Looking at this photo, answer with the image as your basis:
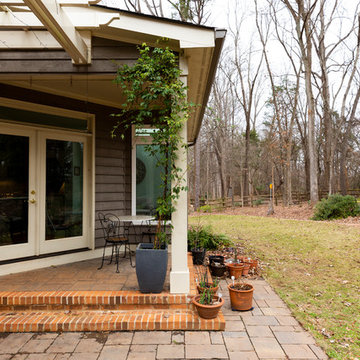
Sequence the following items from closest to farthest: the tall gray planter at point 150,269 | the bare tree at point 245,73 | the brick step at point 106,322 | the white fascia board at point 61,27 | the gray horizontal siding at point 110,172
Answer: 1. the white fascia board at point 61,27
2. the brick step at point 106,322
3. the tall gray planter at point 150,269
4. the gray horizontal siding at point 110,172
5. the bare tree at point 245,73

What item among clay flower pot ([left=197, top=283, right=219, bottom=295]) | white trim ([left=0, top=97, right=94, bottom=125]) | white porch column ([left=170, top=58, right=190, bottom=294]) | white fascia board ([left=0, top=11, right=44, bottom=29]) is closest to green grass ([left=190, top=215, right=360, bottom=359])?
clay flower pot ([left=197, top=283, right=219, bottom=295])

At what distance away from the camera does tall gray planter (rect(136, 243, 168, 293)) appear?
291cm

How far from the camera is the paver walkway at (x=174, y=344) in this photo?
2.29 meters

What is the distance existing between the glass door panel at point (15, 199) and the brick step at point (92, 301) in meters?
1.07

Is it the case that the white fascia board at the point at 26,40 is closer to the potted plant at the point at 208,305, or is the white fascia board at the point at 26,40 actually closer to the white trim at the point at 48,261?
the white trim at the point at 48,261

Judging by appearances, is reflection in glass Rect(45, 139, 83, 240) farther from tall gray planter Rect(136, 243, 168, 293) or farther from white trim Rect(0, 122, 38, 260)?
tall gray planter Rect(136, 243, 168, 293)

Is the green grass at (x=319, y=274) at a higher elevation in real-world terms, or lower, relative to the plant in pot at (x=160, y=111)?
lower

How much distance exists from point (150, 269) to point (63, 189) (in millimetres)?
2180

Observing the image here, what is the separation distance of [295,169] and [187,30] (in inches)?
982

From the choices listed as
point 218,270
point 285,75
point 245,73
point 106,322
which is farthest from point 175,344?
point 245,73

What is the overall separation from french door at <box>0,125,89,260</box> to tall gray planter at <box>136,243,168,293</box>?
1.89m

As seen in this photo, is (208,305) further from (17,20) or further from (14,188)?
(17,20)

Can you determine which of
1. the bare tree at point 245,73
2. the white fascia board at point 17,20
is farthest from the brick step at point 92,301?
the bare tree at point 245,73

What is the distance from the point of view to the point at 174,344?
2.44 m
